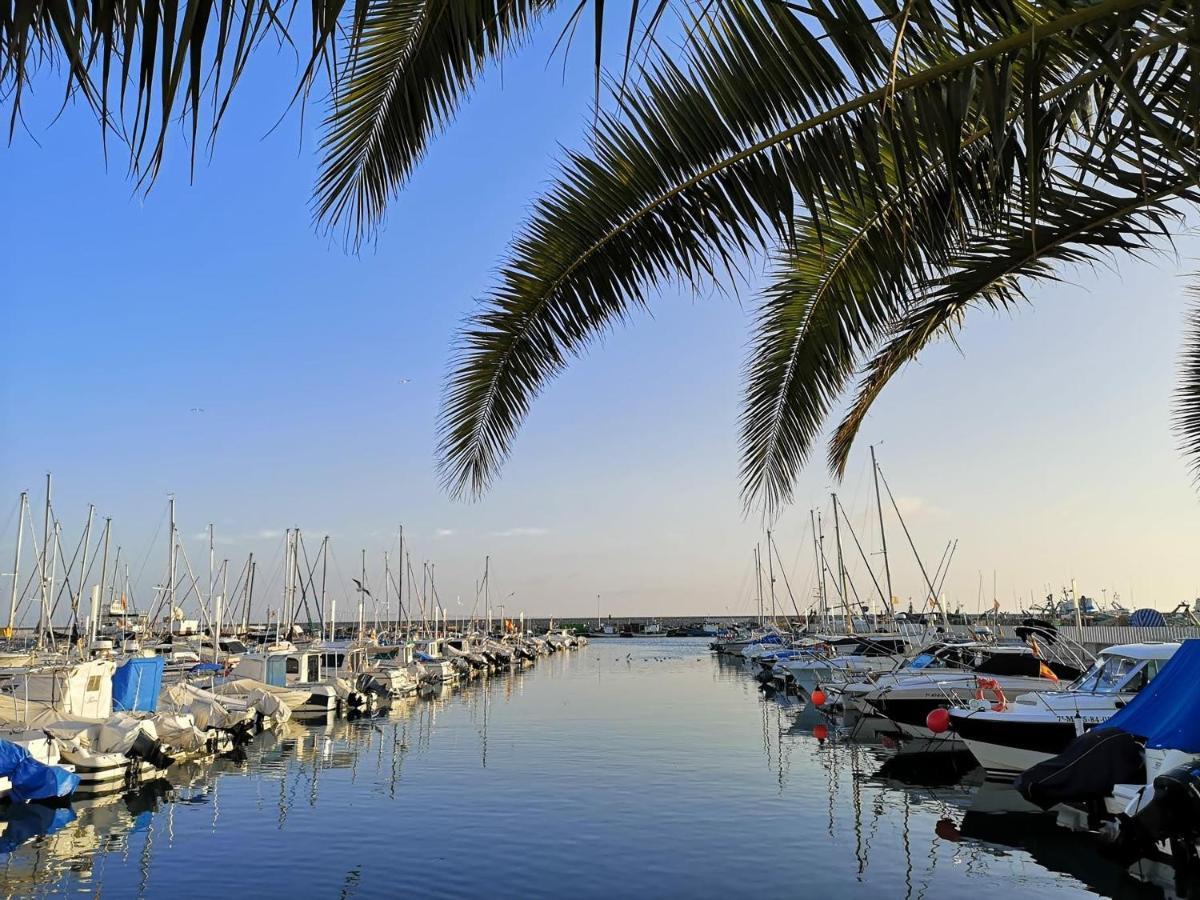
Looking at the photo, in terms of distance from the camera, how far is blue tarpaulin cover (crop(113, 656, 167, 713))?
29.5 m

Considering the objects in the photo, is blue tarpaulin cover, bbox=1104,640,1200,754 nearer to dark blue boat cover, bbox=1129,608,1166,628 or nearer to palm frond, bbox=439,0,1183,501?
palm frond, bbox=439,0,1183,501

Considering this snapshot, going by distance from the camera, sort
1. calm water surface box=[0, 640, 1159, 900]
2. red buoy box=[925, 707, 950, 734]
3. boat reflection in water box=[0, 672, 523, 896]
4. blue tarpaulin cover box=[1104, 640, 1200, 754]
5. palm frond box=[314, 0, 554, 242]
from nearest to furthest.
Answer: palm frond box=[314, 0, 554, 242] → blue tarpaulin cover box=[1104, 640, 1200, 754] → calm water surface box=[0, 640, 1159, 900] → boat reflection in water box=[0, 672, 523, 896] → red buoy box=[925, 707, 950, 734]

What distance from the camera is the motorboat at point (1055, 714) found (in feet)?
65.2

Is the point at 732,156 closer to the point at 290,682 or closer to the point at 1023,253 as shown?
the point at 1023,253

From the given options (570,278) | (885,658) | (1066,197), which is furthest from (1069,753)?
(885,658)

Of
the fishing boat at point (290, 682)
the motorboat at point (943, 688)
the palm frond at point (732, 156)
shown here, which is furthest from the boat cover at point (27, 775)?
the motorboat at point (943, 688)

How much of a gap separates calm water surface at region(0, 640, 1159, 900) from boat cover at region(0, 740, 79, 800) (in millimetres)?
420

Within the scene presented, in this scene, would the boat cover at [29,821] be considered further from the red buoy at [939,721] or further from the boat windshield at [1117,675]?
the boat windshield at [1117,675]

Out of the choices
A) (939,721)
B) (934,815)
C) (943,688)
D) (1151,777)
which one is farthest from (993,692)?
(1151,777)

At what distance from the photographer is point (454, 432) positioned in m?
5.97

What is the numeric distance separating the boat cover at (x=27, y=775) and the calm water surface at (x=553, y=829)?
420mm

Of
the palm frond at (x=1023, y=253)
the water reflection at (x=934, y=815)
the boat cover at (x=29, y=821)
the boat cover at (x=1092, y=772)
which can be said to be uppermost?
the palm frond at (x=1023, y=253)

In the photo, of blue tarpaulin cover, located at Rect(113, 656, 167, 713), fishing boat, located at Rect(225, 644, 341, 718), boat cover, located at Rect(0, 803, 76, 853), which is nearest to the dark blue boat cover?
fishing boat, located at Rect(225, 644, 341, 718)

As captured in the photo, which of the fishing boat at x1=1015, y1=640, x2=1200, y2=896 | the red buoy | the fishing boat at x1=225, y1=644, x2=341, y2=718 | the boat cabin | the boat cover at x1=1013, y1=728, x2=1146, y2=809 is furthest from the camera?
the fishing boat at x1=225, y1=644, x2=341, y2=718
